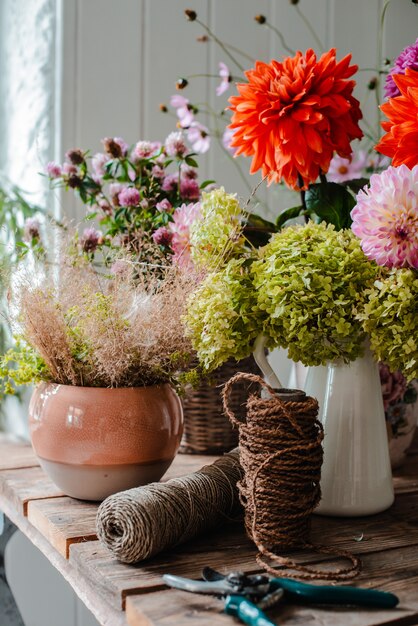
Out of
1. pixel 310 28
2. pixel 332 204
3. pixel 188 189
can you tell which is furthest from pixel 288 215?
pixel 310 28

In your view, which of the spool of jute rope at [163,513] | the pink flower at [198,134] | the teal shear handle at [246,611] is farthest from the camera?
the pink flower at [198,134]

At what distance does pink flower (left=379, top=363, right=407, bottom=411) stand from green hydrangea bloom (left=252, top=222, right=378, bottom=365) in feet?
0.85

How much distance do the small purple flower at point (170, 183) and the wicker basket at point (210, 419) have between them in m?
0.29

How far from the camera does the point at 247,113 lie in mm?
860

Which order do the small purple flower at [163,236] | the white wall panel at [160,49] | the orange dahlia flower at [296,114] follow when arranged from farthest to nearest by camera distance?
1. the white wall panel at [160,49]
2. the small purple flower at [163,236]
3. the orange dahlia flower at [296,114]

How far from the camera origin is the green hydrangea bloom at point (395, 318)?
0.74m

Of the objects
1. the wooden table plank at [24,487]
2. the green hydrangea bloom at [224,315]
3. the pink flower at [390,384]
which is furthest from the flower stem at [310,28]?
the wooden table plank at [24,487]

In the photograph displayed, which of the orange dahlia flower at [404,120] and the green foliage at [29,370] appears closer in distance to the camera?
the orange dahlia flower at [404,120]

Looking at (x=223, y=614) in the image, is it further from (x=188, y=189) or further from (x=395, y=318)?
(x=188, y=189)

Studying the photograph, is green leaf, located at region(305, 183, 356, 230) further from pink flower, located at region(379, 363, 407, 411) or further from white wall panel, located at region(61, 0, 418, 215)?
white wall panel, located at region(61, 0, 418, 215)

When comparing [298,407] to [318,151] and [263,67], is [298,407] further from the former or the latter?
[263,67]

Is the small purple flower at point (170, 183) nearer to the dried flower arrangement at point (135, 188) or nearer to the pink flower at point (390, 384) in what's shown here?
the dried flower arrangement at point (135, 188)

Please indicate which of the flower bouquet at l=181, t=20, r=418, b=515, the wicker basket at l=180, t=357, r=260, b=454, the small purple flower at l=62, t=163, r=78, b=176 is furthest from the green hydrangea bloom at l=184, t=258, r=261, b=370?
the small purple flower at l=62, t=163, r=78, b=176

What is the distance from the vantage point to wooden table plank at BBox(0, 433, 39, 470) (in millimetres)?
1129
